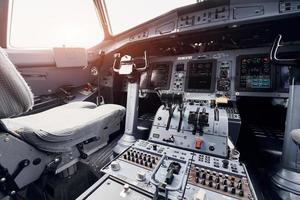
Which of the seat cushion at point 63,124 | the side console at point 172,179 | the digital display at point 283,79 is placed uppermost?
the digital display at point 283,79

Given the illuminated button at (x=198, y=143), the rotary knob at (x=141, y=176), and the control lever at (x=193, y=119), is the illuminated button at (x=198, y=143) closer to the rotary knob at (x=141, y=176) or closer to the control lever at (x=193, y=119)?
the control lever at (x=193, y=119)

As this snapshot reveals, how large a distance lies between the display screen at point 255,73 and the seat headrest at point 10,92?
1653 millimetres

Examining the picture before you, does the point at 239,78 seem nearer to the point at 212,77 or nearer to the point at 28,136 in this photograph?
the point at 212,77

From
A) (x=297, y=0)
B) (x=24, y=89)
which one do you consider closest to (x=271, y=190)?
(x=297, y=0)

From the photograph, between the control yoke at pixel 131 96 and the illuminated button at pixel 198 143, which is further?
the control yoke at pixel 131 96

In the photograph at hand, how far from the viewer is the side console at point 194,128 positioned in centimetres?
125

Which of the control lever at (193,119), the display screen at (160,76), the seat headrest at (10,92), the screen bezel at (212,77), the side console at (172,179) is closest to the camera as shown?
the seat headrest at (10,92)

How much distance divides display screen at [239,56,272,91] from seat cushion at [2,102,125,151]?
1.21m

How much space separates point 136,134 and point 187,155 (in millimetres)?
595

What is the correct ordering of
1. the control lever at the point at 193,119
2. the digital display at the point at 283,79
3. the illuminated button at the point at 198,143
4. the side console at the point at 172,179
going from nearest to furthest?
1. the side console at the point at 172,179
2. the illuminated button at the point at 198,143
3. the control lever at the point at 193,119
4. the digital display at the point at 283,79

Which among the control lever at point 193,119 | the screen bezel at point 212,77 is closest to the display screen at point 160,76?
the screen bezel at point 212,77

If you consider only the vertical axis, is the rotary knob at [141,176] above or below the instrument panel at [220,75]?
below

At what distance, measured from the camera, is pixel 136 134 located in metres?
1.64

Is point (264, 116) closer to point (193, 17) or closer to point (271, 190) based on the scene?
point (271, 190)
